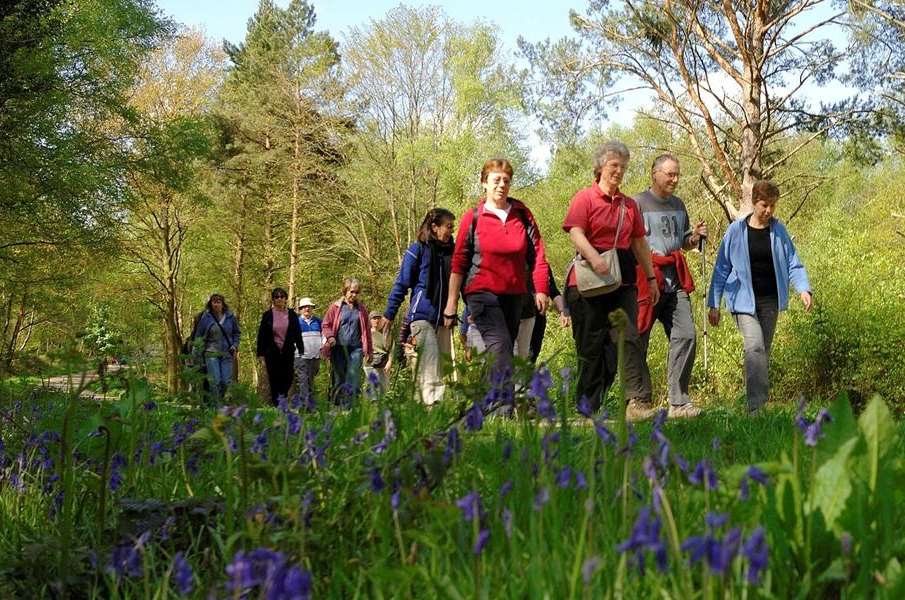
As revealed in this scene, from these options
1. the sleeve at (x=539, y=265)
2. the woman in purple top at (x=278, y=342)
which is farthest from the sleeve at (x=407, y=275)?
the woman in purple top at (x=278, y=342)

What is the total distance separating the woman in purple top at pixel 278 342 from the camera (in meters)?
14.2

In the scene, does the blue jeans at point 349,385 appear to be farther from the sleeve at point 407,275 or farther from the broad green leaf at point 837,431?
the sleeve at point 407,275

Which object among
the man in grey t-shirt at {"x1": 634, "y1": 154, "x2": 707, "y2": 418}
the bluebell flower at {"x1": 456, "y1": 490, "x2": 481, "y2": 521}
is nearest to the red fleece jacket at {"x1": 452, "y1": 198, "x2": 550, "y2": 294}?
the man in grey t-shirt at {"x1": 634, "y1": 154, "x2": 707, "y2": 418}

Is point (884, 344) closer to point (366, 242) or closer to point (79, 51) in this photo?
point (79, 51)

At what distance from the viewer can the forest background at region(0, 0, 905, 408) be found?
57.9 feet

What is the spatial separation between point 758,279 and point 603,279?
1864 millimetres

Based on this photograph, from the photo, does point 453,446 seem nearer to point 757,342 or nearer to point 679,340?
point 757,342

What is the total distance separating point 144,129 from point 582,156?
48.4ft

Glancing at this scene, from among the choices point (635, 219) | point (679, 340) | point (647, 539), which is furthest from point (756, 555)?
point (679, 340)

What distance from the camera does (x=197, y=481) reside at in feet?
11.9

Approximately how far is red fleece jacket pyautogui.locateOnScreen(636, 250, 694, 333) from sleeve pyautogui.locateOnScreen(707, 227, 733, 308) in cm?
18

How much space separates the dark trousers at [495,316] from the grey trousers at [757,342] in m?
2.13

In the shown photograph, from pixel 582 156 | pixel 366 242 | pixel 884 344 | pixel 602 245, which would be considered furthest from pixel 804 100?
pixel 366 242

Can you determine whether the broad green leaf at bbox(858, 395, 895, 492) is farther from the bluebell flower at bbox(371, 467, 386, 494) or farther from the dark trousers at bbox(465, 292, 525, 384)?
the dark trousers at bbox(465, 292, 525, 384)
